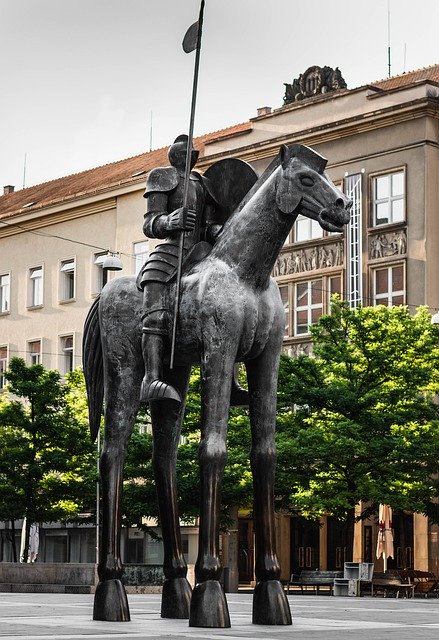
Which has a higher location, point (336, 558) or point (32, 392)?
point (32, 392)

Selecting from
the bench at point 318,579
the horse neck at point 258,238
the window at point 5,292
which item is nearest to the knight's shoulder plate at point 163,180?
the horse neck at point 258,238

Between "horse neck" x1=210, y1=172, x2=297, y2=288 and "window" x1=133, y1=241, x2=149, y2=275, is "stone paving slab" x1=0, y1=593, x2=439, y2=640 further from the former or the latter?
"window" x1=133, y1=241, x2=149, y2=275

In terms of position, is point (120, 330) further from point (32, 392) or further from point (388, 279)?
point (388, 279)

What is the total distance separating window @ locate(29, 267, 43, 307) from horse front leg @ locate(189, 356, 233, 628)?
53634mm

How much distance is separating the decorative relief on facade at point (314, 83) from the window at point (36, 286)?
17147mm

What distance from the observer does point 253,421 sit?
14.2m

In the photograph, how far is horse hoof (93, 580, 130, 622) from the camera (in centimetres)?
1446

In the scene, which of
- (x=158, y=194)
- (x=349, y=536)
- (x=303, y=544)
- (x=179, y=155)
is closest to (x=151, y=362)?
(x=158, y=194)

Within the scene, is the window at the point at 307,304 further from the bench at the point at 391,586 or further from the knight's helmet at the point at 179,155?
the knight's helmet at the point at 179,155

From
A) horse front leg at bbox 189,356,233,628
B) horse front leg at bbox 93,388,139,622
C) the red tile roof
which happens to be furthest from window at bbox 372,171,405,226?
horse front leg at bbox 189,356,233,628

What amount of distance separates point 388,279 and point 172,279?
118ft

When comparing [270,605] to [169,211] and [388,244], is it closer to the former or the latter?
[169,211]

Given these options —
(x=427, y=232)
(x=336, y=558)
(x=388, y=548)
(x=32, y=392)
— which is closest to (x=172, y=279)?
(x=388, y=548)

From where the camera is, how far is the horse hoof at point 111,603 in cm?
1446
